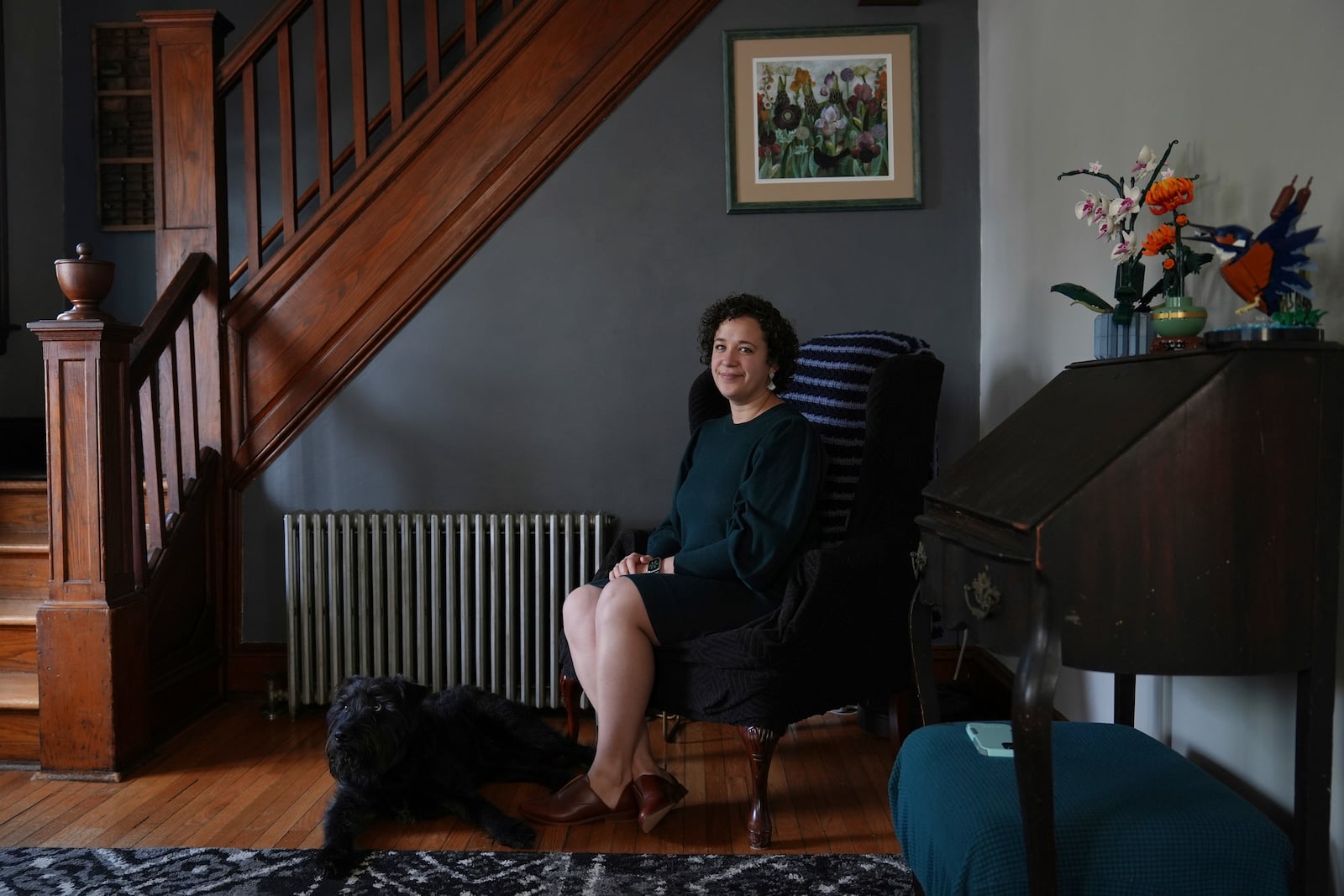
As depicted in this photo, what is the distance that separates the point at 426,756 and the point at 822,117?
2.37m

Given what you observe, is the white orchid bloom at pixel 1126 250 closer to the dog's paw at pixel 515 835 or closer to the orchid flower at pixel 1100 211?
the orchid flower at pixel 1100 211

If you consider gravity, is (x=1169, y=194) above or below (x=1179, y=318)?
above

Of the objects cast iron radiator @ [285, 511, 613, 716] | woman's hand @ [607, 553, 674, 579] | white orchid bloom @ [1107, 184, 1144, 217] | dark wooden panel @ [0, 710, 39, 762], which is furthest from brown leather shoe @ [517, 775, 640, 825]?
white orchid bloom @ [1107, 184, 1144, 217]

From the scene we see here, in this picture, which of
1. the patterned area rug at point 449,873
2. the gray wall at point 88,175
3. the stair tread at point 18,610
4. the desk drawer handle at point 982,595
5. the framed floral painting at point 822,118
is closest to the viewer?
the desk drawer handle at point 982,595

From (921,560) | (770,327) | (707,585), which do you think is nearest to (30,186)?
(770,327)

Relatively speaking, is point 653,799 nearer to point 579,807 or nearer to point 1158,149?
point 579,807

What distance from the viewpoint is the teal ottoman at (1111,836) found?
56.9 inches

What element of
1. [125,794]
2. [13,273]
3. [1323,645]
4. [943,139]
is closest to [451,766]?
[125,794]

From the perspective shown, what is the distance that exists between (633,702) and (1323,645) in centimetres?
145

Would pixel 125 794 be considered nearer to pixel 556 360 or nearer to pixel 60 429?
pixel 60 429

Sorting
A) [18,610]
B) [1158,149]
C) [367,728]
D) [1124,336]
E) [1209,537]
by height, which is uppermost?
[1158,149]

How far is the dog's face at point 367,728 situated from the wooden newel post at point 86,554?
83 cm

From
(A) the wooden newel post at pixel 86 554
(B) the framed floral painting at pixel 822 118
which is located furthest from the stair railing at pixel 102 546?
(B) the framed floral painting at pixel 822 118

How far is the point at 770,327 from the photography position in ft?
8.71
